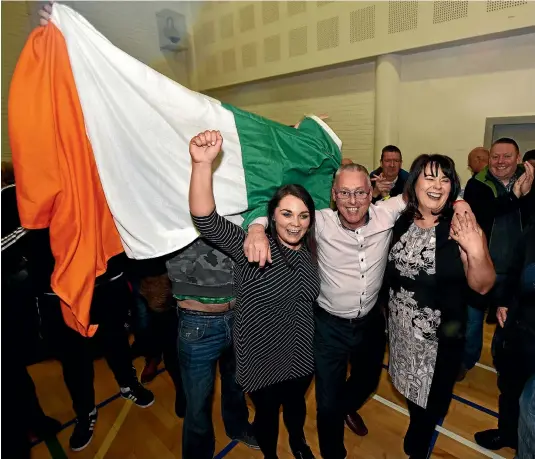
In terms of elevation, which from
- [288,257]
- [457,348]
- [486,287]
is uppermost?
[288,257]

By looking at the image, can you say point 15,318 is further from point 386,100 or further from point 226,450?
point 386,100

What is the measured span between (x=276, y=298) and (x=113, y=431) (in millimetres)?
1679

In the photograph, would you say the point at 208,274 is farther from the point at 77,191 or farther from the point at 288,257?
the point at 77,191

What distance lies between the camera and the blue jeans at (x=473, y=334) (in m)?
2.49

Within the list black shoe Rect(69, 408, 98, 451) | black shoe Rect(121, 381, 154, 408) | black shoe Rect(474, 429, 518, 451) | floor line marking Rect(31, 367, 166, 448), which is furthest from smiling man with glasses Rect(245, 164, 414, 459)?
floor line marking Rect(31, 367, 166, 448)

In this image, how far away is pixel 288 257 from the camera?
158 centimetres

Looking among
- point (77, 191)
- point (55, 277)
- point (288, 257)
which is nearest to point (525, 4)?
point (288, 257)

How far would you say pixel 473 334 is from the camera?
2.52 m

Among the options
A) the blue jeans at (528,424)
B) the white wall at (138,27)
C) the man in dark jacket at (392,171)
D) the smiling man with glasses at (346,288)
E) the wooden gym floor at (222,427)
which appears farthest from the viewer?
the white wall at (138,27)

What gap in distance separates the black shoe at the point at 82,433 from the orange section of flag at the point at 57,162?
119 cm

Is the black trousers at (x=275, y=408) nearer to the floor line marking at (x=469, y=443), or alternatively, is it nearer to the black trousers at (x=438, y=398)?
the black trousers at (x=438, y=398)

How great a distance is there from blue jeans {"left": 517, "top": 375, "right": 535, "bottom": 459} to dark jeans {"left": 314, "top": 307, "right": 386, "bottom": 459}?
0.74m

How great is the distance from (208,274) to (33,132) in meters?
0.91

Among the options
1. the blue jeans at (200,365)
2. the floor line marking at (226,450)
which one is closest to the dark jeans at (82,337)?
the blue jeans at (200,365)
